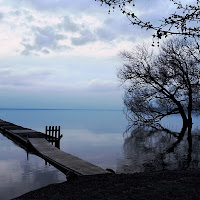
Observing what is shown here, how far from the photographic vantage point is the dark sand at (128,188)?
287 inches

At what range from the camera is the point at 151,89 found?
3834cm

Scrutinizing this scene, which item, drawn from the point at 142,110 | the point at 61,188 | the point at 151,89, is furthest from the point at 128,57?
the point at 61,188

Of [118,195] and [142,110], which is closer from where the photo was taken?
[118,195]

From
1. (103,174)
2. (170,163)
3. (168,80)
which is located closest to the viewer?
(103,174)

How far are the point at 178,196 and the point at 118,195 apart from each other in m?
1.67

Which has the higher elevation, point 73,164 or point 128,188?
point 128,188

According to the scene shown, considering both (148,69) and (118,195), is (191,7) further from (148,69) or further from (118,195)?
(148,69)

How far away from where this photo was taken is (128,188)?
8.08 metres

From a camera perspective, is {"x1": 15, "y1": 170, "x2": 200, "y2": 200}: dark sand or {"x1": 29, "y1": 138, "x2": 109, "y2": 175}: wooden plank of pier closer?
{"x1": 15, "y1": 170, "x2": 200, "y2": 200}: dark sand

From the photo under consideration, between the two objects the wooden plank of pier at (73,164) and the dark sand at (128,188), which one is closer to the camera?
the dark sand at (128,188)

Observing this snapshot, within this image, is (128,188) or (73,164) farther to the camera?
(73,164)

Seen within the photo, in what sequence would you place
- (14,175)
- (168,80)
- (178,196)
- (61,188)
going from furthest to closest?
(168,80) < (14,175) < (61,188) < (178,196)

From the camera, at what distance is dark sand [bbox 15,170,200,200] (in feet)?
23.9

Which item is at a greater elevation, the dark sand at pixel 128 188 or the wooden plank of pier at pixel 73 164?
the dark sand at pixel 128 188
